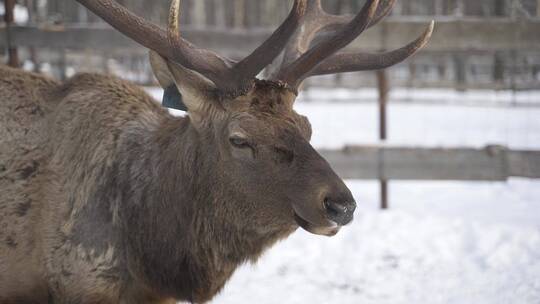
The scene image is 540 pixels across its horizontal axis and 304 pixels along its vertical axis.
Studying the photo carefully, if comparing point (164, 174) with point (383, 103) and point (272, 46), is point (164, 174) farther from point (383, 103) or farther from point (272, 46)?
point (383, 103)

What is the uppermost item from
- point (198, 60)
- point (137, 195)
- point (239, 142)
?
point (198, 60)

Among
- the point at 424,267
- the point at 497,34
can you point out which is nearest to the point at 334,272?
the point at 424,267

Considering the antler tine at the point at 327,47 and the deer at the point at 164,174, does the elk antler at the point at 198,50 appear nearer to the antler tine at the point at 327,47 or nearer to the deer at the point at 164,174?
the deer at the point at 164,174

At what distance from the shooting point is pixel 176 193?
3.41m

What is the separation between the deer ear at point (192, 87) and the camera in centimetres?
329

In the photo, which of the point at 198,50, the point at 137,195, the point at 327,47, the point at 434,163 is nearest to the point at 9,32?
the point at 137,195

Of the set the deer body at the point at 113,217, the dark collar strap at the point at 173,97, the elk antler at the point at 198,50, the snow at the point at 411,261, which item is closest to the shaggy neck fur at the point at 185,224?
the deer body at the point at 113,217

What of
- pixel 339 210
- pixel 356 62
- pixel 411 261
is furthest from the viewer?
pixel 411 261

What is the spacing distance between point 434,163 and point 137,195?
3687mm

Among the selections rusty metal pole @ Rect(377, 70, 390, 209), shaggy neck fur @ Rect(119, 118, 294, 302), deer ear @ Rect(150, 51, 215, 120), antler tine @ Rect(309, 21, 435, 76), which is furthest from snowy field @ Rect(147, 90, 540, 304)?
antler tine @ Rect(309, 21, 435, 76)

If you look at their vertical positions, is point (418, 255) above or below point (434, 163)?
below

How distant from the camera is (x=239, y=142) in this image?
3.14 meters

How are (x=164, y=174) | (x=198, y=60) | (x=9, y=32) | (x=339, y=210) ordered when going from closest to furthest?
1. (x=339, y=210)
2. (x=198, y=60)
3. (x=164, y=174)
4. (x=9, y=32)

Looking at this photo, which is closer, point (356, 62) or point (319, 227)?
point (319, 227)
